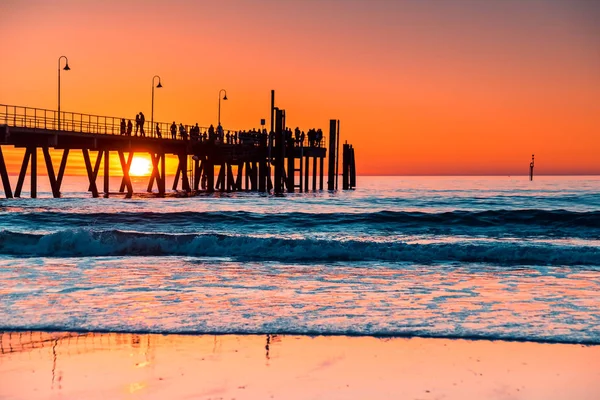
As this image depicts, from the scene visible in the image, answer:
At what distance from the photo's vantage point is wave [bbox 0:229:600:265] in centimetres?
1700

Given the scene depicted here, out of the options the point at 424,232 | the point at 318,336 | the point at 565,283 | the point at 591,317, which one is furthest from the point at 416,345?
the point at 424,232

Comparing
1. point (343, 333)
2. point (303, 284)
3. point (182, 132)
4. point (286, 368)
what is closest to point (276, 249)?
point (303, 284)

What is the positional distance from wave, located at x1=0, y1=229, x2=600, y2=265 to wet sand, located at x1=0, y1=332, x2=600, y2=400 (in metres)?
9.09

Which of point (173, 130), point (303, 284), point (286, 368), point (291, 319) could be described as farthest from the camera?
point (173, 130)

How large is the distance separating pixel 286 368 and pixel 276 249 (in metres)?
11.7

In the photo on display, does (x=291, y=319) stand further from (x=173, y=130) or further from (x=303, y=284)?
(x=173, y=130)

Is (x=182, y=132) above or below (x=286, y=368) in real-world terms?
above

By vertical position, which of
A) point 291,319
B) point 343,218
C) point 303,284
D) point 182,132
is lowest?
point 343,218

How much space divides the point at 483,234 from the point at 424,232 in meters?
1.90

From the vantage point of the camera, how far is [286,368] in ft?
21.8

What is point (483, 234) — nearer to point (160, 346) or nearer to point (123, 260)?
point (123, 260)

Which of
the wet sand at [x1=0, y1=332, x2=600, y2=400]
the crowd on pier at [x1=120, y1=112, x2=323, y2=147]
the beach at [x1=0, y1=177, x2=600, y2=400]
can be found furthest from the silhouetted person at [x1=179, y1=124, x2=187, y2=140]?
the wet sand at [x1=0, y1=332, x2=600, y2=400]

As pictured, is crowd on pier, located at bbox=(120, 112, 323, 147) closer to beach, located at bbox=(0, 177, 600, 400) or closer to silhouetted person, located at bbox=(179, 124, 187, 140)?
silhouetted person, located at bbox=(179, 124, 187, 140)

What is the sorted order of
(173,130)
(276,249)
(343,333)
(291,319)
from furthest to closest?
(173,130) < (276,249) < (291,319) < (343,333)
